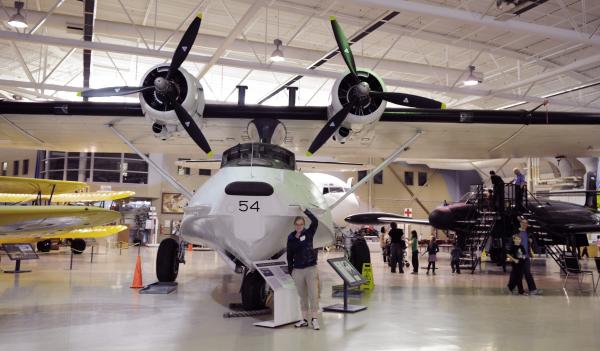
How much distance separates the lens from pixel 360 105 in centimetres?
795

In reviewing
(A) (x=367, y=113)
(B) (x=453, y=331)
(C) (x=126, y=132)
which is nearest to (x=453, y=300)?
(B) (x=453, y=331)

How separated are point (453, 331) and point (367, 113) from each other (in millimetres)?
3828

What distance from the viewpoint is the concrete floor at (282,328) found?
16.5ft

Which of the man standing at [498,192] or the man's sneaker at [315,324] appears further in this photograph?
the man standing at [498,192]

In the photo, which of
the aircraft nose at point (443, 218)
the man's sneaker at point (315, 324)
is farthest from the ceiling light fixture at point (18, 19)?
the aircraft nose at point (443, 218)

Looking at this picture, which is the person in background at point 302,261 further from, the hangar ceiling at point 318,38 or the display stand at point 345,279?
the hangar ceiling at point 318,38

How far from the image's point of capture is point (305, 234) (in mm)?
Answer: 6023

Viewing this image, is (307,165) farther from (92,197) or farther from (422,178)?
(422,178)

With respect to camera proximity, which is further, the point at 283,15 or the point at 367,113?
the point at 283,15

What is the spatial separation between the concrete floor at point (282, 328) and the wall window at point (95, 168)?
20.3 m

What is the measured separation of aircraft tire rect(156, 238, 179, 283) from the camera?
909 centimetres

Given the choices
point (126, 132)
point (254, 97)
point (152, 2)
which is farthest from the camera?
point (254, 97)

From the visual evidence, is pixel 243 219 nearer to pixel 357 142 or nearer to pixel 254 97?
pixel 357 142

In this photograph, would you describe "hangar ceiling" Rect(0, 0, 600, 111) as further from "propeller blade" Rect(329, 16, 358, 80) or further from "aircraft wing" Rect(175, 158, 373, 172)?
"aircraft wing" Rect(175, 158, 373, 172)
